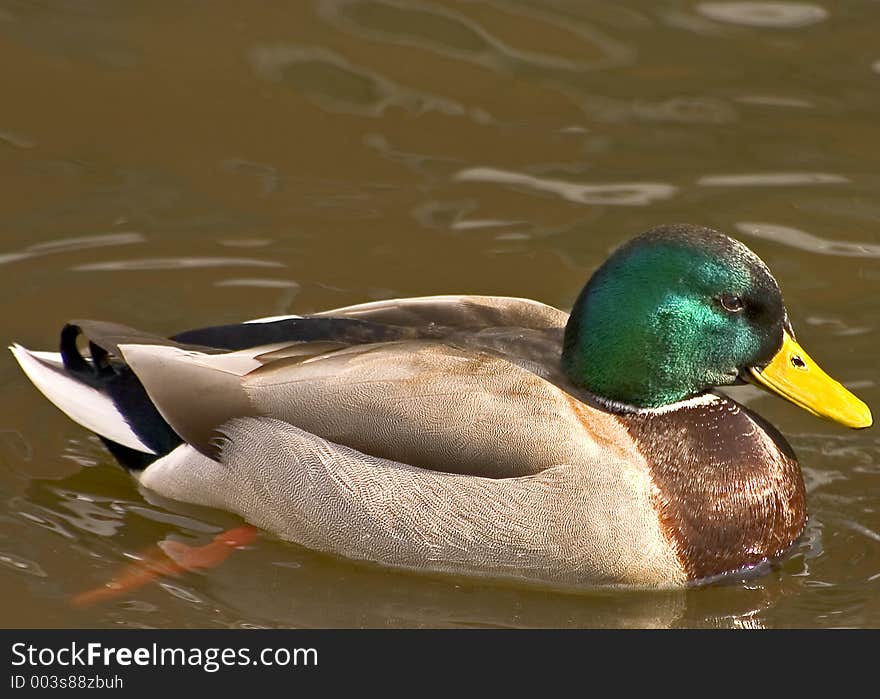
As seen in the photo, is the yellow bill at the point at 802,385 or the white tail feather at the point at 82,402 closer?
the yellow bill at the point at 802,385

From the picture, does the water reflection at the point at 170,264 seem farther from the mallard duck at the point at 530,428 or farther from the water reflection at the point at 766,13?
the water reflection at the point at 766,13

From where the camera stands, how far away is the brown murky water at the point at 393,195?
6699 mm

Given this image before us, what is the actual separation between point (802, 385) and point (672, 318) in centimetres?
60

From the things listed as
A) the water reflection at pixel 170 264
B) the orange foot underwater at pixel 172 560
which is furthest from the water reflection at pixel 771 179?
the orange foot underwater at pixel 172 560

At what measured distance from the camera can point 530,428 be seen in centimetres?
645

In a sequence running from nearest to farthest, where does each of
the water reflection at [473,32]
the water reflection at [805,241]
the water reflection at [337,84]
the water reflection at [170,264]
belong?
1. the water reflection at [170,264]
2. the water reflection at [805,241]
3. the water reflection at [337,84]
4. the water reflection at [473,32]

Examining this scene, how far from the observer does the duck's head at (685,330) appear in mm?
6508

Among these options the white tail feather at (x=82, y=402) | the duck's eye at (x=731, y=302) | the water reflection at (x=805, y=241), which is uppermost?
the duck's eye at (x=731, y=302)

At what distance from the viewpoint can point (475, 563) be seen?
6.55 metres

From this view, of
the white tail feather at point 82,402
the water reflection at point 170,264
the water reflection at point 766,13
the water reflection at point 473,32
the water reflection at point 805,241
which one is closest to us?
the white tail feather at point 82,402

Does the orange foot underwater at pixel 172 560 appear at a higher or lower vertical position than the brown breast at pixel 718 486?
lower

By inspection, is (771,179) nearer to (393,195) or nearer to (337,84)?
(393,195)

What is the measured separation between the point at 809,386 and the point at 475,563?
4.88 ft
